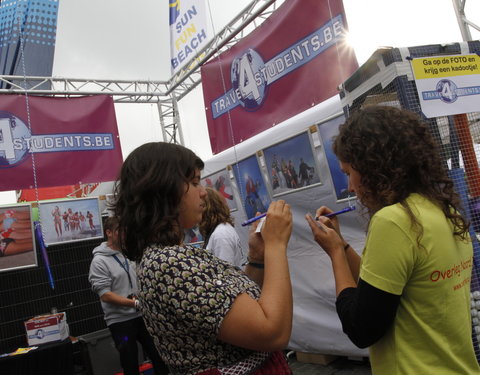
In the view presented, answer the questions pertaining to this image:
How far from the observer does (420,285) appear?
36.7 inches

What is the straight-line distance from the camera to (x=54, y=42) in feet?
17.6

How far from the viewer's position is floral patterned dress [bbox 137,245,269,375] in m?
0.89

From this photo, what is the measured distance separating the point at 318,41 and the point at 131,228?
101 inches

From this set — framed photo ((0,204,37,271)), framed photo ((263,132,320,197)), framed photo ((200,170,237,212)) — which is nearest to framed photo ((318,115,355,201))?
framed photo ((263,132,320,197))

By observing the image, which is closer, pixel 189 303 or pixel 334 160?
pixel 189 303

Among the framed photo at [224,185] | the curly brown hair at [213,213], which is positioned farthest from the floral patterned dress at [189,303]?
the framed photo at [224,185]

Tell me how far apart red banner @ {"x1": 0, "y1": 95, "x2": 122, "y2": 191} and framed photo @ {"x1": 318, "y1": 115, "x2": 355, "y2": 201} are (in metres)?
2.84

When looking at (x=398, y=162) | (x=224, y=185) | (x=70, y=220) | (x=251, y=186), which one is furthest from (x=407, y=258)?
(x=70, y=220)

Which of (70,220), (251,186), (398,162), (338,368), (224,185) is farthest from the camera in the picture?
(70,220)

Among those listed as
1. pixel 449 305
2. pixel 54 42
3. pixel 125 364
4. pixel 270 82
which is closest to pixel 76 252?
pixel 125 364

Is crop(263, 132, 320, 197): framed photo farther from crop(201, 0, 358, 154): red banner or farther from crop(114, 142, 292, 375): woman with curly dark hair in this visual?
crop(114, 142, 292, 375): woman with curly dark hair

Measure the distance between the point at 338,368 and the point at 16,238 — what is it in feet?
13.1

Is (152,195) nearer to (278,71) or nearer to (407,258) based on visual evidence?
(407,258)

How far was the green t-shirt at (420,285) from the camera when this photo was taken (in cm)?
90
